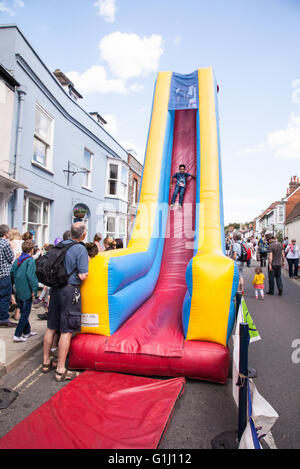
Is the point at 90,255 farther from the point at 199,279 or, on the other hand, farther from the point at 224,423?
the point at 224,423

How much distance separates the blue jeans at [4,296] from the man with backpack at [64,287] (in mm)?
2039

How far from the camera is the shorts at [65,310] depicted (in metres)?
3.48

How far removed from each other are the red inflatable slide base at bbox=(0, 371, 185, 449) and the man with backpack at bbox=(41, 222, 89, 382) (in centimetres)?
43

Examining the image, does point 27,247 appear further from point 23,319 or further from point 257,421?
point 257,421

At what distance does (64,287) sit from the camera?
11.4 feet

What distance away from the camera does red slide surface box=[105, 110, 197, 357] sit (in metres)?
3.54

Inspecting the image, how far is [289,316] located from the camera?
634cm

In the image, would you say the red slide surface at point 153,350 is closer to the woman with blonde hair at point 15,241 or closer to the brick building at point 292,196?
the woman with blonde hair at point 15,241

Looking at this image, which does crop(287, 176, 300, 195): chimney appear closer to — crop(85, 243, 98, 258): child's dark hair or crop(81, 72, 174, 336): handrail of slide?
crop(81, 72, 174, 336): handrail of slide

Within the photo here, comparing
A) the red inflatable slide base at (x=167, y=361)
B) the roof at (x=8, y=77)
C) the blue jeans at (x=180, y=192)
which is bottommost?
the red inflatable slide base at (x=167, y=361)

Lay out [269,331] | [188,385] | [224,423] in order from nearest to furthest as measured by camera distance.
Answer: [224,423] → [188,385] → [269,331]

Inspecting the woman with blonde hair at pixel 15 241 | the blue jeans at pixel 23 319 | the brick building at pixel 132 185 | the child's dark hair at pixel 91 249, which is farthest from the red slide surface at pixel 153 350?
the brick building at pixel 132 185
